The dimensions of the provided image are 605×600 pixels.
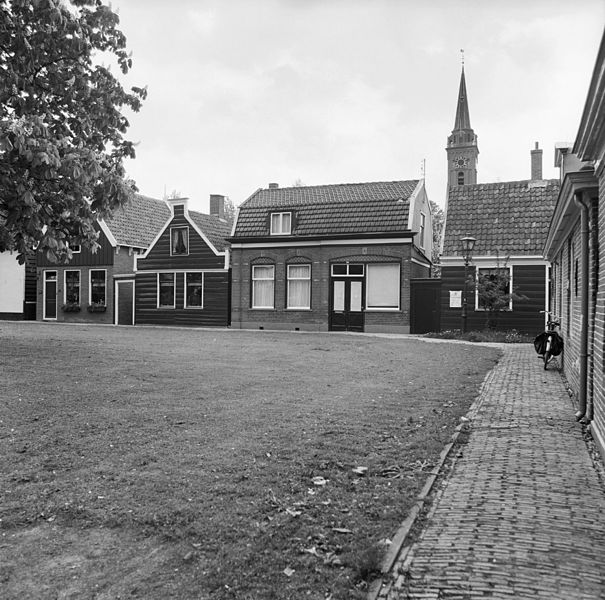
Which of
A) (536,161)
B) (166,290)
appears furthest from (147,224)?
(536,161)

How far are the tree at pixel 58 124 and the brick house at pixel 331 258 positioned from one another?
45.6 ft

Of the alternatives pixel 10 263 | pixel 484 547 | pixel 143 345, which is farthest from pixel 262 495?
pixel 10 263

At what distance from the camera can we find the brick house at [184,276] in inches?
1107

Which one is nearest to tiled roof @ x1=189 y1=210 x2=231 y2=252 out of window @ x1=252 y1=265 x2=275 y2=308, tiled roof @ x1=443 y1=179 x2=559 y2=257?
window @ x1=252 y1=265 x2=275 y2=308

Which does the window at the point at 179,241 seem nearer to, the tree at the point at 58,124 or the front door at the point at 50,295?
the front door at the point at 50,295

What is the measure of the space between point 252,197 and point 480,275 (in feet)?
39.4

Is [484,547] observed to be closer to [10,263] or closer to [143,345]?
[143,345]

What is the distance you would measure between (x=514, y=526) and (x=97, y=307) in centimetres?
2941

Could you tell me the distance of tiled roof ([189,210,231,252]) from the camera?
95.6 ft

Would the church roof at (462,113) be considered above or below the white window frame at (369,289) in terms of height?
above

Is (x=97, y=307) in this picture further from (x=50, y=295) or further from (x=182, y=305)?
(x=182, y=305)

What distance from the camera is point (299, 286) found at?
2648 centimetres

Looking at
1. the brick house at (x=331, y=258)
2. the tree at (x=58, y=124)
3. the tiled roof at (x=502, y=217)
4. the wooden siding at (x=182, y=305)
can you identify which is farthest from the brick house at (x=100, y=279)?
the tree at (x=58, y=124)

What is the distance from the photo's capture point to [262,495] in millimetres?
4527
